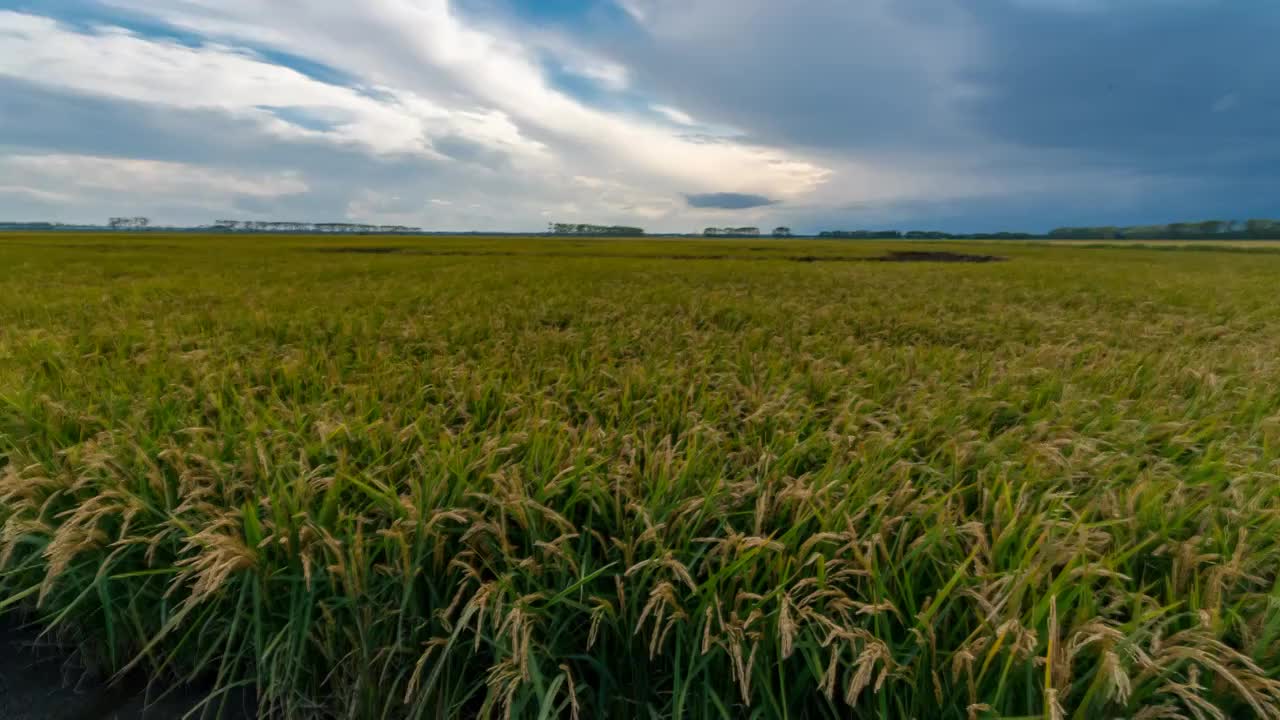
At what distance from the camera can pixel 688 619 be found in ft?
5.29

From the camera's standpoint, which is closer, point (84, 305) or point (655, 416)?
point (655, 416)

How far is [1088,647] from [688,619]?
128cm

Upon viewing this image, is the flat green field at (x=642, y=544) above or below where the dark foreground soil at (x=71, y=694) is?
above

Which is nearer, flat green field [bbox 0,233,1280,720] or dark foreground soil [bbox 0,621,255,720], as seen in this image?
flat green field [bbox 0,233,1280,720]

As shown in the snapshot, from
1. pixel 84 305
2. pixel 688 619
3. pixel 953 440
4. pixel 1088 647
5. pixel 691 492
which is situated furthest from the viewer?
pixel 84 305

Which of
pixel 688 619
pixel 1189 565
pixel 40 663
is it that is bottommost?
pixel 40 663

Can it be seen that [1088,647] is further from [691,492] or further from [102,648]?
[102,648]

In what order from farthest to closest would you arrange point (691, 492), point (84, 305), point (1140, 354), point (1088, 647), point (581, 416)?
point (84, 305) < point (1140, 354) < point (581, 416) < point (691, 492) < point (1088, 647)

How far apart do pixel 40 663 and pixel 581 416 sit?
282 cm

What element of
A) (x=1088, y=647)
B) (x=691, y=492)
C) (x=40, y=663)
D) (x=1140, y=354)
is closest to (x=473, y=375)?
(x=691, y=492)

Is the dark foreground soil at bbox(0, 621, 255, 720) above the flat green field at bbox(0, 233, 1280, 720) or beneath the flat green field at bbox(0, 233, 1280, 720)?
beneath

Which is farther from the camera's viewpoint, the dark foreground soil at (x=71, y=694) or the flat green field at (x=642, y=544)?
the dark foreground soil at (x=71, y=694)

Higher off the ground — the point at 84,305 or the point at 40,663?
the point at 84,305

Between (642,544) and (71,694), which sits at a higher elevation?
(642,544)
